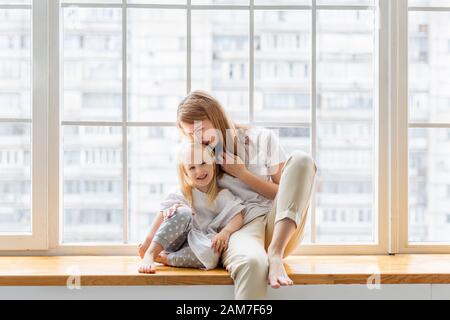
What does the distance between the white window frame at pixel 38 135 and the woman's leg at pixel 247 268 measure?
29.0 inches

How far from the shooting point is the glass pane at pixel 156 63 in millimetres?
2240

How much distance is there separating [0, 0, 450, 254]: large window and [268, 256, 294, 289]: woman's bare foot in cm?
46

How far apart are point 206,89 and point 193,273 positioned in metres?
0.73

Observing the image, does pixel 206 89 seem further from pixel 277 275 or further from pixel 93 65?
pixel 277 275

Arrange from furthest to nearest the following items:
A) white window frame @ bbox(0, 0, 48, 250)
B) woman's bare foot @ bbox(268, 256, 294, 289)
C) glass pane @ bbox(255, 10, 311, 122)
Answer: glass pane @ bbox(255, 10, 311, 122), white window frame @ bbox(0, 0, 48, 250), woman's bare foot @ bbox(268, 256, 294, 289)

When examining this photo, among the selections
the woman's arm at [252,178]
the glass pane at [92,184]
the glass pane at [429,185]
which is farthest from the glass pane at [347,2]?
the glass pane at [92,184]

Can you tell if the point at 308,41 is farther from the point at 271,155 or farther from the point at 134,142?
the point at 134,142

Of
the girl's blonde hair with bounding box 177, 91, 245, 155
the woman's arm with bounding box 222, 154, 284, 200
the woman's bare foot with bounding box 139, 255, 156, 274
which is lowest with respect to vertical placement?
the woman's bare foot with bounding box 139, 255, 156, 274

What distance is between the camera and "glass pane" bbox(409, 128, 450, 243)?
2309 millimetres

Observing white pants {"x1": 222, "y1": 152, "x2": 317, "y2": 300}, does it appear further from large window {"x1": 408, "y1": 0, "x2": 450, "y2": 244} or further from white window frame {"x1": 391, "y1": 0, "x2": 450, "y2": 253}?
large window {"x1": 408, "y1": 0, "x2": 450, "y2": 244}

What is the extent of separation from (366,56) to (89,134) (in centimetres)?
108

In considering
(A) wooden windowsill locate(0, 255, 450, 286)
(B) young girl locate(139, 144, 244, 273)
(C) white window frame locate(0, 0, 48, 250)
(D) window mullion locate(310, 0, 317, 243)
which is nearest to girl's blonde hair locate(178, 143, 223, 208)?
(B) young girl locate(139, 144, 244, 273)

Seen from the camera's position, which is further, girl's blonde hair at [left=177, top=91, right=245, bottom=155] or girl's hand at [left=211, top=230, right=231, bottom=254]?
girl's blonde hair at [left=177, top=91, right=245, bottom=155]
